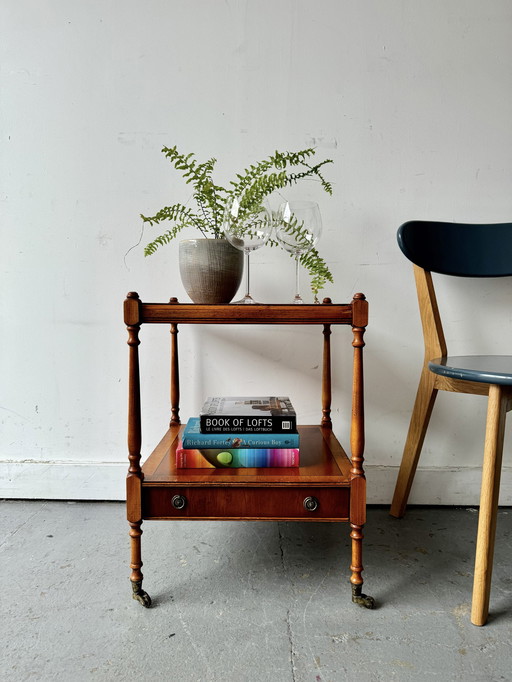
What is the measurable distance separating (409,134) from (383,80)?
17cm

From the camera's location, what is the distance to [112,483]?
1.46 m

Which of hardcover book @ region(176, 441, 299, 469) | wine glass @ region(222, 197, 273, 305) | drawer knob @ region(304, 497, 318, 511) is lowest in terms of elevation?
drawer knob @ region(304, 497, 318, 511)

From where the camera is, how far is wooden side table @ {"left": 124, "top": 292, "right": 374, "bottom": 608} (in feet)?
3.07

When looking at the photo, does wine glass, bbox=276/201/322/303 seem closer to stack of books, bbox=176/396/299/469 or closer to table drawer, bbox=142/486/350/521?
stack of books, bbox=176/396/299/469

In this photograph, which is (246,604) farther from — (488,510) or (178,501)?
(488,510)

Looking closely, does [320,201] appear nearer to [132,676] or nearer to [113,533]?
[113,533]

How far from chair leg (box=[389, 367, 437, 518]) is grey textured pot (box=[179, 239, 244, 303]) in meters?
0.58

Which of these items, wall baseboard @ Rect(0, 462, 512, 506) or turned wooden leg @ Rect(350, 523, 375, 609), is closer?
turned wooden leg @ Rect(350, 523, 375, 609)

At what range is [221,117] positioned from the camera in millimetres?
1421

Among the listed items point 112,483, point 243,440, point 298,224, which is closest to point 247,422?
point 243,440

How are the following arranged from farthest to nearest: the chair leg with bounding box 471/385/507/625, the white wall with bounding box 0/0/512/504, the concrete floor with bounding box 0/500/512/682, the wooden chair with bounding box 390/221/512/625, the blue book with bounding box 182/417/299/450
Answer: the white wall with bounding box 0/0/512/504 → the wooden chair with bounding box 390/221/512/625 → the blue book with bounding box 182/417/299/450 → the chair leg with bounding box 471/385/507/625 → the concrete floor with bounding box 0/500/512/682

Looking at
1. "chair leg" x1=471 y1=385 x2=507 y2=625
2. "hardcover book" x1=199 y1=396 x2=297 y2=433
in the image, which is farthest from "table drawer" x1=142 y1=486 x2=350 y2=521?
"chair leg" x1=471 y1=385 x2=507 y2=625

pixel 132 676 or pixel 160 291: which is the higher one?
pixel 160 291

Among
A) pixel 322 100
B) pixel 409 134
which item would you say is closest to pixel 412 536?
pixel 409 134
